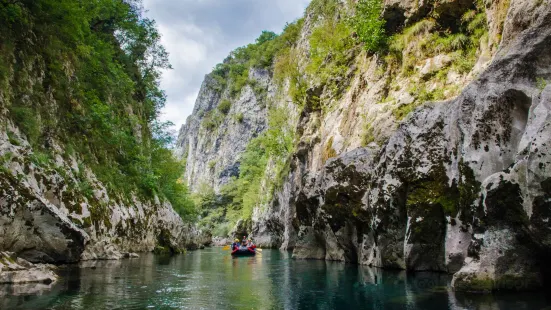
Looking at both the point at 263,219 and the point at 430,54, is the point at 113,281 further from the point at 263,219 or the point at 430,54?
the point at 263,219

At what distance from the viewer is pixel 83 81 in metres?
23.9

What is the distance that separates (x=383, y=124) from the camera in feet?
58.3

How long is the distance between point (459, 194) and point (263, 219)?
133ft

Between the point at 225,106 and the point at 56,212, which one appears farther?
the point at 225,106

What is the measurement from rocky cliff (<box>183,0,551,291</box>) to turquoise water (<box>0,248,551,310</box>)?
1.00 m

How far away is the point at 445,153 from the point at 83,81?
2104cm

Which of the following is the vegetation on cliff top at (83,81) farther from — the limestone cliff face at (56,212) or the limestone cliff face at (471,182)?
the limestone cliff face at (471,182)

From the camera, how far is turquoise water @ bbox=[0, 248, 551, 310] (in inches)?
311

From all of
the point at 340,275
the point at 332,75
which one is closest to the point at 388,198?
the point at 340,275

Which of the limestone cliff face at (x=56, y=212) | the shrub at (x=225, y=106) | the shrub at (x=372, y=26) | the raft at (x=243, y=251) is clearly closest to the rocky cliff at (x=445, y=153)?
the shrub at (x=372, y=26)

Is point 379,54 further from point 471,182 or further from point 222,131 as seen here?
point 222,131

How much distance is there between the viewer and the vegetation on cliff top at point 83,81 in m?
16.6

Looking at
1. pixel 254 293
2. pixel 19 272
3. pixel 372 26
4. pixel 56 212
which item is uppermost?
pixel 372 26

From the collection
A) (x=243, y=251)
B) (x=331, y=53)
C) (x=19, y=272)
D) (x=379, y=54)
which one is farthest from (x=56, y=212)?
(x=331, y=53)
